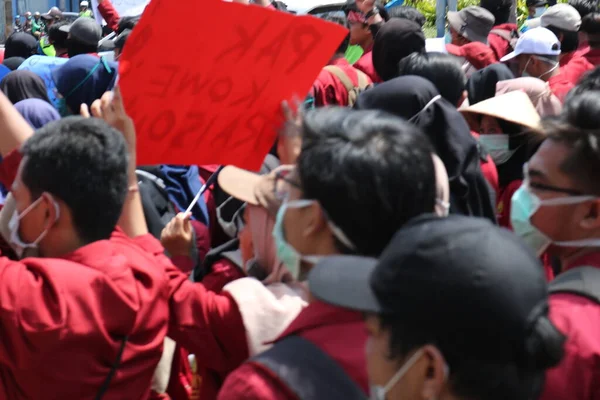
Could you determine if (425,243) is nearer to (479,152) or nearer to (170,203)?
(170,203)

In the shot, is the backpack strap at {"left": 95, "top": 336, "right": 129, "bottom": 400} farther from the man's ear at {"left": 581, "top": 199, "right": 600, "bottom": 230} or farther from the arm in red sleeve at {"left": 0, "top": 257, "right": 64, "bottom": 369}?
the man's ear at {"left": 581, "top": 199, "right": 600, "bottom": 230}

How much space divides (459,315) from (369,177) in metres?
0.57

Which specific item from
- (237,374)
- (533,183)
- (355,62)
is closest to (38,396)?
(237,374)

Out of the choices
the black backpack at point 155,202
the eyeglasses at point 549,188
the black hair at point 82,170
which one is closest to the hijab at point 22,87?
the black backpack at point 155,202

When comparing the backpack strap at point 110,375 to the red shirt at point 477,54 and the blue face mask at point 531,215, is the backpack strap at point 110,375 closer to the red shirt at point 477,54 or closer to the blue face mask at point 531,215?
the blue face mask at point 531,215

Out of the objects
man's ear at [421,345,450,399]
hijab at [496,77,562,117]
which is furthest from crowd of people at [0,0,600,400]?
hijab at [496,77,562,117]

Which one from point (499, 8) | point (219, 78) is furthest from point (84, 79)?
point (499, 8)

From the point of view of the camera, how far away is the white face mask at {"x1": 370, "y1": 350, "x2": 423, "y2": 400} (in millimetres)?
1562

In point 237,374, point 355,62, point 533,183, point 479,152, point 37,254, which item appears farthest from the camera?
point 355,62

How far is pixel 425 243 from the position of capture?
1.58 metres

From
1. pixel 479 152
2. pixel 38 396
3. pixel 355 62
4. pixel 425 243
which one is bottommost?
pixel 355 62

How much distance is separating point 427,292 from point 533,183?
1277mm

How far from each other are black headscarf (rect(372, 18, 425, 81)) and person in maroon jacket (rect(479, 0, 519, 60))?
238cm

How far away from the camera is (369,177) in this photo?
2.01m
